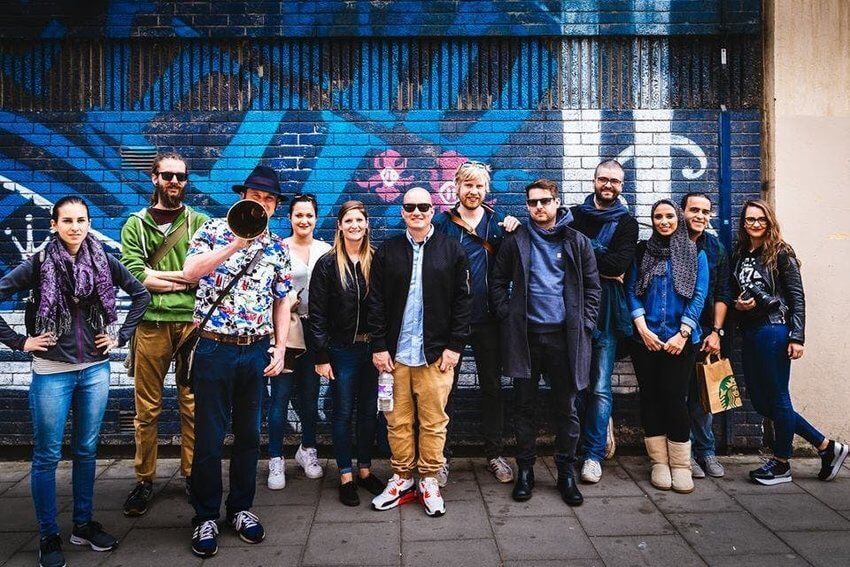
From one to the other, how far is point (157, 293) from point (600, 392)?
3.36 m

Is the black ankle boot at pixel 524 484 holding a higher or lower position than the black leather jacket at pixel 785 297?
lower

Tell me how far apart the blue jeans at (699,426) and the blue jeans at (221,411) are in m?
3.39

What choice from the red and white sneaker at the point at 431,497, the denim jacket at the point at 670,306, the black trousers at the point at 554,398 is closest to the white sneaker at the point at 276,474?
the red and white sneaker at the point at 431,497

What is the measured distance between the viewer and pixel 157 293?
420cm

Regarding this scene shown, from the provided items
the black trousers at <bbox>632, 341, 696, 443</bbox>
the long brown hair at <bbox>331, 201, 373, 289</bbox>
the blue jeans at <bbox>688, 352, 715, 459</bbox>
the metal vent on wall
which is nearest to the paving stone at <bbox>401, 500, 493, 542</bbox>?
the black trousers at <bbox>632, 341, 696, 443</bbox>

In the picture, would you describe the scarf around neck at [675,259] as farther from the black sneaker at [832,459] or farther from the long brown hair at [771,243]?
the black sneaker at [832,459]

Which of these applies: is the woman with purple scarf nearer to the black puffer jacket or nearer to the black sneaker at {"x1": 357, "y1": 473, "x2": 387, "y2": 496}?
the black puffer jacket

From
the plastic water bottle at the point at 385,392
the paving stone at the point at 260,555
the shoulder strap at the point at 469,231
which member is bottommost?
the paving stone at the point at 260,555

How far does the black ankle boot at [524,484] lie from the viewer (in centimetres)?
444

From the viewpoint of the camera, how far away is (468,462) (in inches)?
211

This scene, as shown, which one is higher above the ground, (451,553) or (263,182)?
(263,182)

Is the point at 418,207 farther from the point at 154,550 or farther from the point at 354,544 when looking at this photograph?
the point at 154,550

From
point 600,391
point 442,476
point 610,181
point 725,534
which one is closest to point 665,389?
point 600,391

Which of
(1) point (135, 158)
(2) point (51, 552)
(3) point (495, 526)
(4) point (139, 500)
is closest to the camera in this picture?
(2) point (51, 552)
